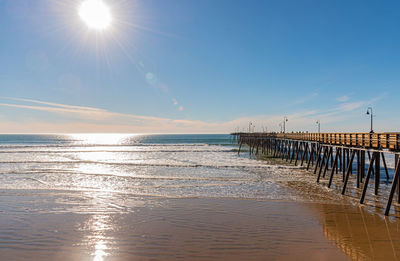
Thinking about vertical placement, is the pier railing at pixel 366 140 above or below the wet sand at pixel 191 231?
above

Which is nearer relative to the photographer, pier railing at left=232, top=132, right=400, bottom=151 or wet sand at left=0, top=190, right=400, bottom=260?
wet sand at left=0, top=190, right=400, bottom=260

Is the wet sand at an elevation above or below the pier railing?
below

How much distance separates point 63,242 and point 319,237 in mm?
8715

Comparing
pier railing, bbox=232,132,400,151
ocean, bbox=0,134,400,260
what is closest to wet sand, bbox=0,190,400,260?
ocean, bbox=0,134,400,260

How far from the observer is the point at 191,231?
9.09m

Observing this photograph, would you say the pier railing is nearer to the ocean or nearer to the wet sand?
the ocean

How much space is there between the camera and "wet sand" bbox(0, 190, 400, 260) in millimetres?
7414

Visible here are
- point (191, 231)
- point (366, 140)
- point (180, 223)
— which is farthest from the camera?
point (366, 140)

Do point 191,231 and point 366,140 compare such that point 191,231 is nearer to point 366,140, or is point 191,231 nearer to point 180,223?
point 180,223

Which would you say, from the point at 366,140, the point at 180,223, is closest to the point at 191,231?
the point at 180,223

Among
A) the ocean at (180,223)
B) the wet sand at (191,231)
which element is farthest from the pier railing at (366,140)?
the wet sand at (191,231)

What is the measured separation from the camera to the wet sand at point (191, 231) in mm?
7414

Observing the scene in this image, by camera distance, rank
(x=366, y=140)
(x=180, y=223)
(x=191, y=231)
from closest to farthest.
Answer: (x=191, y=231)
(x=180, y=223)
(x=366, y=140)

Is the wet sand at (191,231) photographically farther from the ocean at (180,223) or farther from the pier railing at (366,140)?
the pier railing at (366,140)
